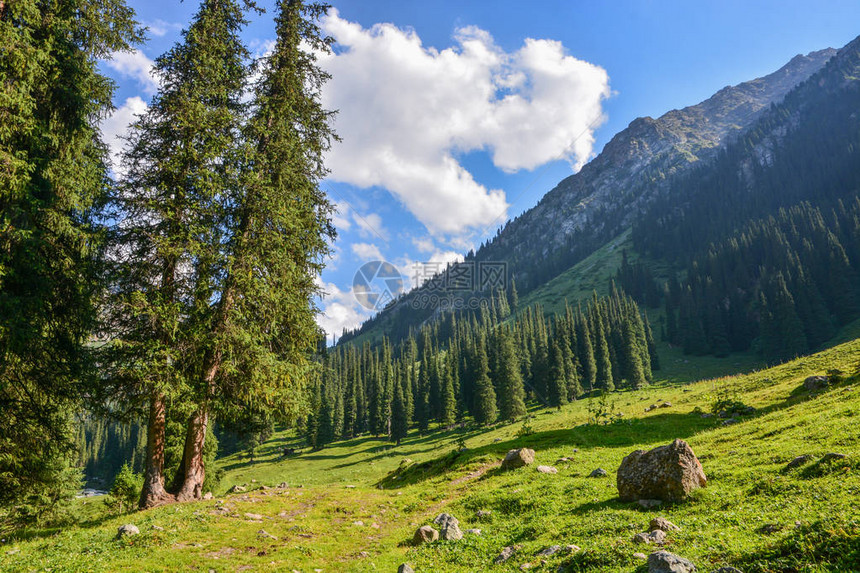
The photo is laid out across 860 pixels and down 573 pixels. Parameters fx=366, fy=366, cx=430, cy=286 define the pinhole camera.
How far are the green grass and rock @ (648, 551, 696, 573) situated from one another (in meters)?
0.28

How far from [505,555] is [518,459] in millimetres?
11474

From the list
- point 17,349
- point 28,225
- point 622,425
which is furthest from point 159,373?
point 622,425

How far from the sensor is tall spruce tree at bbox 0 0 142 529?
39.2 feet

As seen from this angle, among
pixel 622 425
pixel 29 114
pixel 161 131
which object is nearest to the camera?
pixel 29 114

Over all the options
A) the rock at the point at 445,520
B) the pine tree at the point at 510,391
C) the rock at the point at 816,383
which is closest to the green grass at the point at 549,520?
the rock at the point at 445,520

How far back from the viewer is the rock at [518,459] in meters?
19.9

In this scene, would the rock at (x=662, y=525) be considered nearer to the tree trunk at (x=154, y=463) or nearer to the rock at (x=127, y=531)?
the rock at (x=127, y=531)

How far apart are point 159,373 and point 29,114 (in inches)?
401

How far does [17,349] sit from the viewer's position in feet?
39.0

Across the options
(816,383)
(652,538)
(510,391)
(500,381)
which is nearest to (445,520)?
(652,538)

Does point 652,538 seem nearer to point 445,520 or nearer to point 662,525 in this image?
point 662,525

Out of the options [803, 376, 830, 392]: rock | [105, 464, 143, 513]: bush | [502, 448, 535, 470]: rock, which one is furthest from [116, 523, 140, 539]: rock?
[803, 376, 830, 392]: rock

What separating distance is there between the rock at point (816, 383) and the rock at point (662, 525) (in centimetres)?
2425

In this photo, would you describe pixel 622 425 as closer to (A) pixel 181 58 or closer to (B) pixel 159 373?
(B) pixel 159 373
